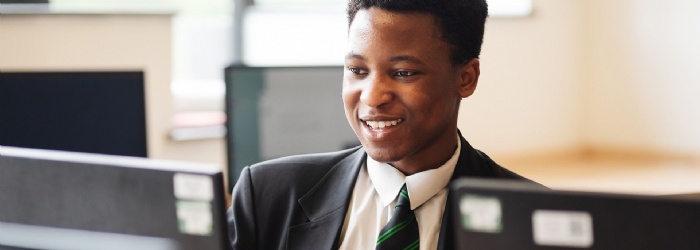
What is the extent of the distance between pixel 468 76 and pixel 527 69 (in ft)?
14.9

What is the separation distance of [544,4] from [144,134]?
13.3ft

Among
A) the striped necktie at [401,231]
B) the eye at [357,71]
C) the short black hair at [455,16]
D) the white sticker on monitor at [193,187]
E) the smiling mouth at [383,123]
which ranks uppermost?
the short black hair at [455,16]

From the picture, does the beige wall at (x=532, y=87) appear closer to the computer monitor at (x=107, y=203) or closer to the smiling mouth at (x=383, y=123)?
the smiling mouth at (x=383, y=123)

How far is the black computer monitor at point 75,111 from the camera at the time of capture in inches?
84.3

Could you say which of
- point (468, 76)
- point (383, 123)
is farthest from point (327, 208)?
point (468, 76)

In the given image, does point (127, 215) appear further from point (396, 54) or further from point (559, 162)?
point (559, 162)

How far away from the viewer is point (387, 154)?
1336mm

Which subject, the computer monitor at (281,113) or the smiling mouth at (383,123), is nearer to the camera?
the smiling mouth at (383,123)

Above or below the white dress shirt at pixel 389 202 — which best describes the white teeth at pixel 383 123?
above

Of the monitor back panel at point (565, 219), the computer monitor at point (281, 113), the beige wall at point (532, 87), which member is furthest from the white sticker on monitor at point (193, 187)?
the beige wall at point (532, 87)

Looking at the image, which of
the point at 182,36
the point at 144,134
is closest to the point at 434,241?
the point at 144,134

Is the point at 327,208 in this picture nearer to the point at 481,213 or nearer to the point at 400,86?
the point at 400,86

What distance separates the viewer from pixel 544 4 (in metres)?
5.85

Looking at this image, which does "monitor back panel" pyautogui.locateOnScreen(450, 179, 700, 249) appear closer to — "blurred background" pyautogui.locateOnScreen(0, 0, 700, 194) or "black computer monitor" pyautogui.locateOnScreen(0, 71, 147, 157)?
"black computer monitor" pyautogui.locateOnScreen(0, 71, 147, 157)
